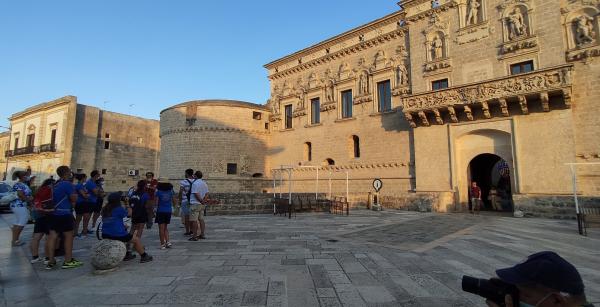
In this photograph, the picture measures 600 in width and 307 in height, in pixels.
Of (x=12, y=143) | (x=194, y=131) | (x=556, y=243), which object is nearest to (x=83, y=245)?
(x=556, y=243)

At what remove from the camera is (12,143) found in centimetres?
4428

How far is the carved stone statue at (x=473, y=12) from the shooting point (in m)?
17.2

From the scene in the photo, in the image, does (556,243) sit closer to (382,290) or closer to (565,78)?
(382,290)

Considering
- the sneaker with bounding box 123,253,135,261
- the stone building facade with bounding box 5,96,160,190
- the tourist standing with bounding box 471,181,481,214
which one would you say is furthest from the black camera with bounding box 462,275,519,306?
the stone building facade with bounding box 5,96,160,190

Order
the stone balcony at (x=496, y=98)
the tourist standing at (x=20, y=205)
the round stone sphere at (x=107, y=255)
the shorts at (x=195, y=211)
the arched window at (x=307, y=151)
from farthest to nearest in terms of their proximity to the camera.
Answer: the arched window at (x=307, y=151) < the stone balcony at (x=496, y=98) < the shorts at (x=195, y=211) < the tourist standing at (x=20, y=205) < the round stone sphere at (x=107, y=255)

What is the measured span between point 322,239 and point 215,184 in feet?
65.0

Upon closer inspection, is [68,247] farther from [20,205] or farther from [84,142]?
[84,142]

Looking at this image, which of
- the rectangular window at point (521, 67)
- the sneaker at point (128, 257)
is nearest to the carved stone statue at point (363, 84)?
the rectangular window at point (521, 67)

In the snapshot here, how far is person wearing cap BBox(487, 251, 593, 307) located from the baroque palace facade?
51.9ft

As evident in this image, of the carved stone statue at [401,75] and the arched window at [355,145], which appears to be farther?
the arched window at [355,145]

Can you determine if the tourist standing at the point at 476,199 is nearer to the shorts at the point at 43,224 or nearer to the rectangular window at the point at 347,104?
the rectangular window at the point at 347,104

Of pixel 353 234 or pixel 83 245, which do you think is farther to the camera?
pixel 353 234

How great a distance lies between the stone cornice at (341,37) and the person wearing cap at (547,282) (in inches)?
880

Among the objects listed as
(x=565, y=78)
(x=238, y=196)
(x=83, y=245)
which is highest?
(x=565, y=78)
